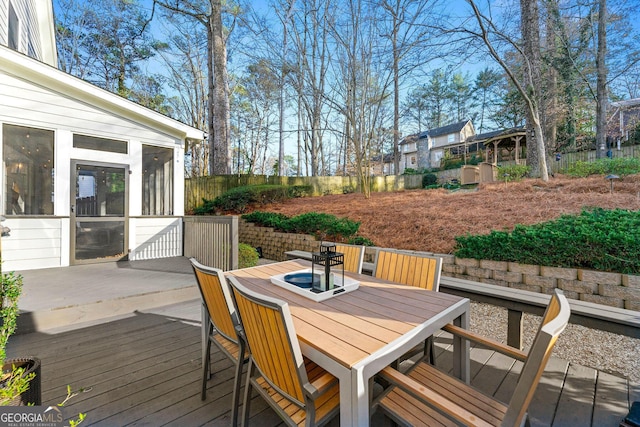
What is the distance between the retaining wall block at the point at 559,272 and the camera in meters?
2.81

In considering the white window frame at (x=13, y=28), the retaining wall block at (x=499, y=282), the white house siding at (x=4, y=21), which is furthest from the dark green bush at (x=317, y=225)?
the white window frame at (x=13, y=28)

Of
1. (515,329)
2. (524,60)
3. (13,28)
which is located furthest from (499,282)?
(13,28)

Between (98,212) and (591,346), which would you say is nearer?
(591,346)

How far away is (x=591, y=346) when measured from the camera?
2955 mm

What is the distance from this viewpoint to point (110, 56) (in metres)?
14.4

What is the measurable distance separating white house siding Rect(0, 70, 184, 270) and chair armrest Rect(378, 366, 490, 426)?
559 cm

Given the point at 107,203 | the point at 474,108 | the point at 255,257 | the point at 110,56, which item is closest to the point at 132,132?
the point at 107,203

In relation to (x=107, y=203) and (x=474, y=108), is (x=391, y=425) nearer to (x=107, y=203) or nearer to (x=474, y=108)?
(x=107, y=203)

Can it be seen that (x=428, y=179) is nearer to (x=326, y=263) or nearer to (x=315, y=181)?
(x=315, y=181)

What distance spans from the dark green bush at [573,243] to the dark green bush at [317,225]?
6.59ft

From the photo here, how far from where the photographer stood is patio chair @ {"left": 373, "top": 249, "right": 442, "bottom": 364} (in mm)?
2189

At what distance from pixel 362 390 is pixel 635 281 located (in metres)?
3.08

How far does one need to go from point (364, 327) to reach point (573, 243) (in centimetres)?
277

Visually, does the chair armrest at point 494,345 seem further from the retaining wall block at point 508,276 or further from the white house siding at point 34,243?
the white house siding at point 34,243
